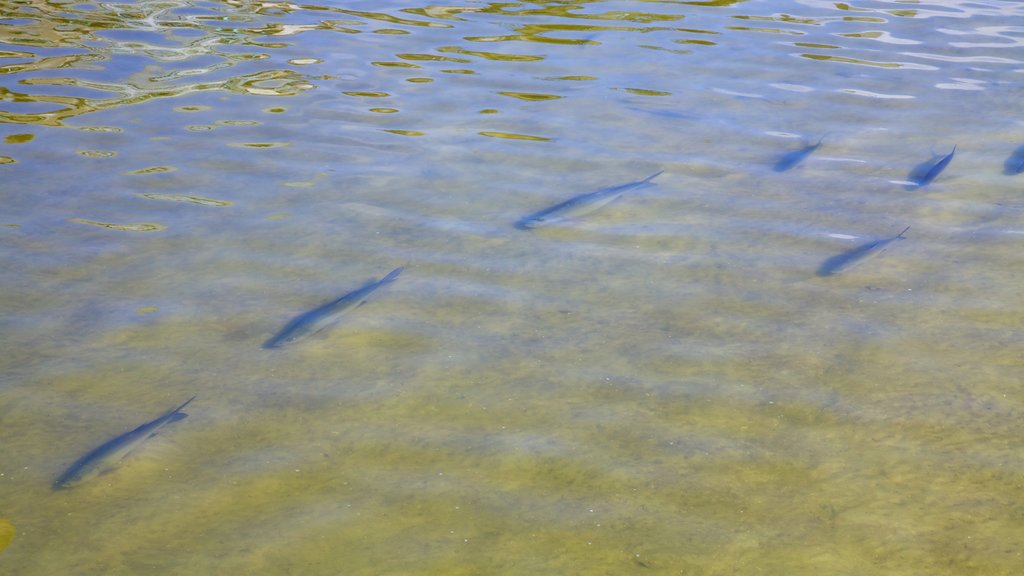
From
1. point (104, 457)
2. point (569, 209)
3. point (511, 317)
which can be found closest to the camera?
point (104, 457)

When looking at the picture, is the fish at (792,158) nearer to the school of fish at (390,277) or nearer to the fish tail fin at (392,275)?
the school of fish at (390,277)

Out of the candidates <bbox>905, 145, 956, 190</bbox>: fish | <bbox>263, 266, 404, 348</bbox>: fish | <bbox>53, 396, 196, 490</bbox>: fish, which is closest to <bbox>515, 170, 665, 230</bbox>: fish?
<bbox>263, 266, 404, 348</bbox>: fish

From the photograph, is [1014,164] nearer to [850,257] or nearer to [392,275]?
[850,257]

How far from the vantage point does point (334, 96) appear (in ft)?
20.3

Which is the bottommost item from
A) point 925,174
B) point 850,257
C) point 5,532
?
point 5,532

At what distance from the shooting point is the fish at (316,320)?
11.3ft

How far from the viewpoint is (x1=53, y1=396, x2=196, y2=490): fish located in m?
2.72

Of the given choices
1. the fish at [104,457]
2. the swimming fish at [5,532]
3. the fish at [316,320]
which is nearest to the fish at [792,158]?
the fish at [316,320]

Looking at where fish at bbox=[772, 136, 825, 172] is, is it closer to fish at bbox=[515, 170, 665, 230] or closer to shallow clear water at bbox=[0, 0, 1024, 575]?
shallow clear water at bbox=[0, 0, 1024, 575]

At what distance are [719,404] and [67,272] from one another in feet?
8.18

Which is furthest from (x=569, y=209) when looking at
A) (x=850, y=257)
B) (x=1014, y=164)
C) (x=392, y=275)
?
(x=1014, y=164)

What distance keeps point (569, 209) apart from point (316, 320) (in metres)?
1.37

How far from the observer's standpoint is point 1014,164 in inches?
195

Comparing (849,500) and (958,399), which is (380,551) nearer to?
(849,500)
